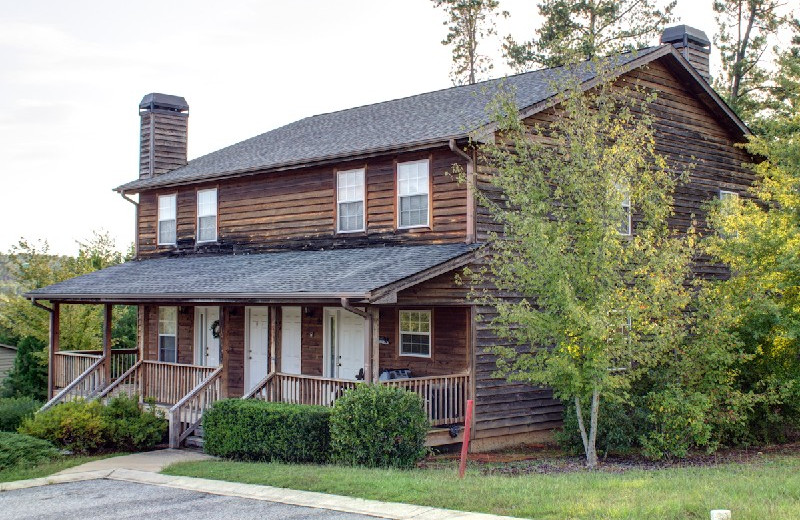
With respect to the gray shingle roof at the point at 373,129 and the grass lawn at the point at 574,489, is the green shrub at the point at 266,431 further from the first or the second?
the gray shingle roof at the point at 373,129

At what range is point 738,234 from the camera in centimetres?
1870

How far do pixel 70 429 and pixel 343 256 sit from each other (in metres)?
6.24

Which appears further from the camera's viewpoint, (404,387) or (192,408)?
(192,408)

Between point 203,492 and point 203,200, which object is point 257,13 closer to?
point 203,200

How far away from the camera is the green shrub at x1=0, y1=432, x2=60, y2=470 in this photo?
14711 mm

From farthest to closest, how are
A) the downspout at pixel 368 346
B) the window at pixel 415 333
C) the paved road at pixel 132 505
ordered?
the window at pixel 415 333 < the downspout at pixel 368 346 < the paved road at pixel 132 505

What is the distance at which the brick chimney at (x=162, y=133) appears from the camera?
88.1 ft

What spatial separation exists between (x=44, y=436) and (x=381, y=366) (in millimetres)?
6859

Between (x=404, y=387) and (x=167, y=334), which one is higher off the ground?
(x=167, y=334)

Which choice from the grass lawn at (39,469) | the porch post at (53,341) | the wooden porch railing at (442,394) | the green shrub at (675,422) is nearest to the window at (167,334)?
the porch post at (53,341)

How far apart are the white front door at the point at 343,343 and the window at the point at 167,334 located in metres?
6.23

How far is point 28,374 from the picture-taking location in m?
27.9

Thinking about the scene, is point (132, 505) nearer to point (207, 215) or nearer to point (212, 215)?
point (212, 215)

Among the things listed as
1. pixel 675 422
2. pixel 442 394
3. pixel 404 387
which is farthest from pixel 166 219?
pixel 675 422
